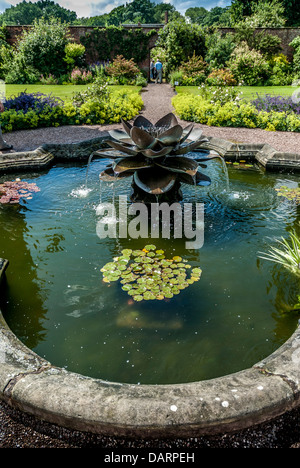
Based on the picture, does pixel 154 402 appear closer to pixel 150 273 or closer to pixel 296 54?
pixel 150 273

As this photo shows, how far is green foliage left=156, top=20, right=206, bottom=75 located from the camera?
67.9 feet

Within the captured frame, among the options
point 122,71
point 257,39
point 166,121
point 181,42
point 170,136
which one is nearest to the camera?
point 170,136

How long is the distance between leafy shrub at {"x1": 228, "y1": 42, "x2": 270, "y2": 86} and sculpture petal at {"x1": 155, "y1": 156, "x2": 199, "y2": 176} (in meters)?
17.5

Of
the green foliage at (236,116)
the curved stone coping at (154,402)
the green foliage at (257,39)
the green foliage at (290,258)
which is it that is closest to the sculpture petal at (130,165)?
the green foliage at (290,258)

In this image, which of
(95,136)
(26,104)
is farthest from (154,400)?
(26,104)

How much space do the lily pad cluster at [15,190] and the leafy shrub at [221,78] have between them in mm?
13858

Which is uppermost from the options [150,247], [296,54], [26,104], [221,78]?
[296,54]

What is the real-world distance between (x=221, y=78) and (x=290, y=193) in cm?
1441

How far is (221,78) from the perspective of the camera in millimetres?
17438

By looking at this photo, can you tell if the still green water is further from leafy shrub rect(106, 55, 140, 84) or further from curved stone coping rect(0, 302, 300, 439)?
leafy shrub rect(106, 55, 140, 84)

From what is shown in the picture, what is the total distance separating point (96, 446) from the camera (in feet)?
5.24

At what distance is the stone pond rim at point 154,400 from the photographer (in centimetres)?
155

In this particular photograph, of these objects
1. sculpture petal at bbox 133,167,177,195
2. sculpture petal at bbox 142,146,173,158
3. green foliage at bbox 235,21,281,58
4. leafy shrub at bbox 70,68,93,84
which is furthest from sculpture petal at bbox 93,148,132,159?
green foliage at bbox 235,21,281,58
